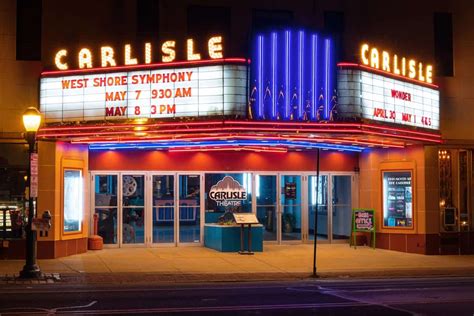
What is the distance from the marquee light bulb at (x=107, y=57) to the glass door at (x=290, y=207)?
8.08 meters

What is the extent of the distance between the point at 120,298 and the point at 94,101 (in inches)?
298

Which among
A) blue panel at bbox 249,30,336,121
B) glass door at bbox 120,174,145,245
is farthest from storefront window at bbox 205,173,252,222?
blue panel at bbox 249,30,336,121

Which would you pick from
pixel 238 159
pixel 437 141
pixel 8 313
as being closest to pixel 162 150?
pixel 238 159

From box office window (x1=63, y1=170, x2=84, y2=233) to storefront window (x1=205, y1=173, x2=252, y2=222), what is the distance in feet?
14.7

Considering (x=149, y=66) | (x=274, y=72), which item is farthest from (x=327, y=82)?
(x=149, y=66)

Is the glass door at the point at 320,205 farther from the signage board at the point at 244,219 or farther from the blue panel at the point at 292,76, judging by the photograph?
the blue panel at the point at 292,76

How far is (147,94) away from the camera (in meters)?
18.3

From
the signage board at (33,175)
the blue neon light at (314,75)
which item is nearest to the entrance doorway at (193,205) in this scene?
the blue neon light at (314,75)

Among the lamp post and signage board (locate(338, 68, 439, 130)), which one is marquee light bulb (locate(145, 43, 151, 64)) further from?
signage board (locate(338, 68, 439, 130))

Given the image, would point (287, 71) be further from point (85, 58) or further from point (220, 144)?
point (85, 58)

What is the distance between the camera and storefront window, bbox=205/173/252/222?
76.6ft

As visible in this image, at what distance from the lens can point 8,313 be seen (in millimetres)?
10992

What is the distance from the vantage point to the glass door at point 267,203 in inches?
941

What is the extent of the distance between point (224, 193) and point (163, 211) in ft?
7.13
